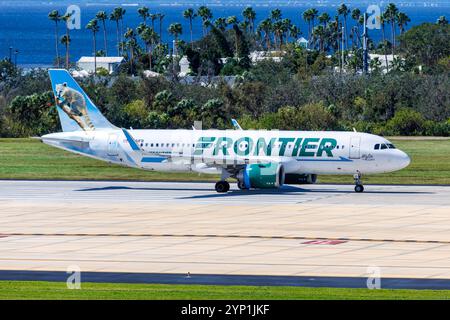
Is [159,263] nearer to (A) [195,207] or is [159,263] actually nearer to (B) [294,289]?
(B) [294,289]

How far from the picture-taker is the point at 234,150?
72.4 metres

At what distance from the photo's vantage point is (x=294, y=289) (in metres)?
37.3

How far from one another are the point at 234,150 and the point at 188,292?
36042 mm

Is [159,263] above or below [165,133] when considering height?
below

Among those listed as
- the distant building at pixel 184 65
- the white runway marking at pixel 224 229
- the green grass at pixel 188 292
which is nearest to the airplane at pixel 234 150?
the white runway marking at pixel 224 229

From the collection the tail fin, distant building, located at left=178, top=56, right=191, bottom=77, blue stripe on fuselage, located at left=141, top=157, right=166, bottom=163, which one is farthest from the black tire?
distant building, located at left=178, top=56, right=191, bottom=77

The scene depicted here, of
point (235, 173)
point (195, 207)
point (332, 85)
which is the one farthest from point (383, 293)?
point (332, 85)

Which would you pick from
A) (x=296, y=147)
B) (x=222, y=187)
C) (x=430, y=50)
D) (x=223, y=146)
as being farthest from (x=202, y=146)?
(x=430, y=50)

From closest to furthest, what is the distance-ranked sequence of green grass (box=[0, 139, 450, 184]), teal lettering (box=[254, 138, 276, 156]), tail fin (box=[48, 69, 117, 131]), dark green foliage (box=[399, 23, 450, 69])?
teal lettering (box=[254, 138, 276, 156]), tail fin (box=[48, 69, 117, 131]), green grass (box=[0, 139, 450, 184]), dark green foliage (box=[399, 23, 450, 69])

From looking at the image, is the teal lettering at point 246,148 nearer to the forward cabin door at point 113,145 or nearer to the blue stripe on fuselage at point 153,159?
the blue stripe on fuselage at point 153,159

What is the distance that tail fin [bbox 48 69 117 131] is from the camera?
76.4m

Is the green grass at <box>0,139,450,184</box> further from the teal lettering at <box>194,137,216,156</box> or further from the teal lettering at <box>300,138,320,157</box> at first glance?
the teal lettering at <box>300,138,320,157</box>

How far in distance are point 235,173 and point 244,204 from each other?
7522 millimetres

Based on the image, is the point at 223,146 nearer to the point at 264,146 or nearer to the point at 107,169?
the point at 264,146
